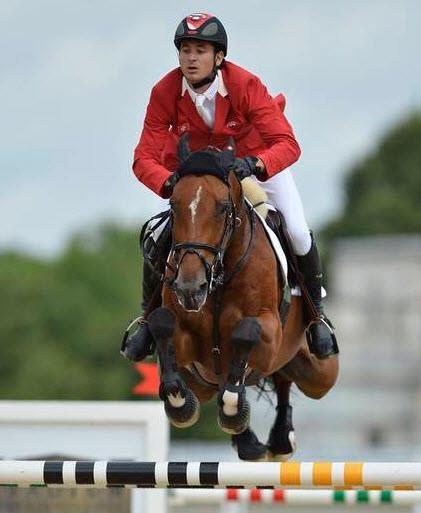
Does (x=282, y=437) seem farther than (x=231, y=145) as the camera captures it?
Yes

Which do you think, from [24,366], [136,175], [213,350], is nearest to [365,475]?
[213,350]

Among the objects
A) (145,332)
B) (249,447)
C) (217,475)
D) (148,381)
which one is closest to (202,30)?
(145,332)

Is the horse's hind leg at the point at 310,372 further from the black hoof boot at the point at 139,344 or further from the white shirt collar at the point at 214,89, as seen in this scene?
the white shirt collar at the point at 214,89

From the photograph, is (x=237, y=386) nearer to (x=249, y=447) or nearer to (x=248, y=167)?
(x=248, y=167)

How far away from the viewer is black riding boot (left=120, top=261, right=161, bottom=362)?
9062mm

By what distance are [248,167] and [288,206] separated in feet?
2.78

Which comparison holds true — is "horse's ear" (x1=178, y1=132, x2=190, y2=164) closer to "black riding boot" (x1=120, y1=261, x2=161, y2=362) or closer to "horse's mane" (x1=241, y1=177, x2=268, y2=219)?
"horse's mane" (x1=241, y1=177, x2=268, y2=219)

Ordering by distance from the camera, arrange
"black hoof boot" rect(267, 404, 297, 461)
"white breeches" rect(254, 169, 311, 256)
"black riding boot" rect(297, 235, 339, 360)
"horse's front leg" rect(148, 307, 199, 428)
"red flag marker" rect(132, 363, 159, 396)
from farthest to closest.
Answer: "red flag marker" rect(132, 363, 159, 396)
"black hoof boot" rect(267, 404, 297, 461)
"black riding boot" rect(297, 235, 339, 360)
"white breeches" rect(254, 169, 311, 256)
"horse's front leg" rect(148, 307, 199, 428)

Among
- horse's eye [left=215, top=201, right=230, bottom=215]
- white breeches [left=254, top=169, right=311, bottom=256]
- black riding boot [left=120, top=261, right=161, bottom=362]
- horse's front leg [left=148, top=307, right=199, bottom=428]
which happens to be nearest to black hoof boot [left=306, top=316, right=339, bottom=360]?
white breeches [left=254, top=169, right=311, bottom=256]

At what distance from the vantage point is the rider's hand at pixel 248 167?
856 centimetres

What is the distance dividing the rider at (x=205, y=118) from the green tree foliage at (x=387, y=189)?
75.3m

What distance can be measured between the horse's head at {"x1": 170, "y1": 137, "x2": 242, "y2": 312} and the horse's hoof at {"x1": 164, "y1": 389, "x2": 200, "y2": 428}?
2.08 feet

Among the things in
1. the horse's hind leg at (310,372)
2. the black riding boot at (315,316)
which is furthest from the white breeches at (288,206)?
the horse's hind leg at (310,372)

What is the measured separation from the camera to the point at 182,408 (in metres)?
8.60
